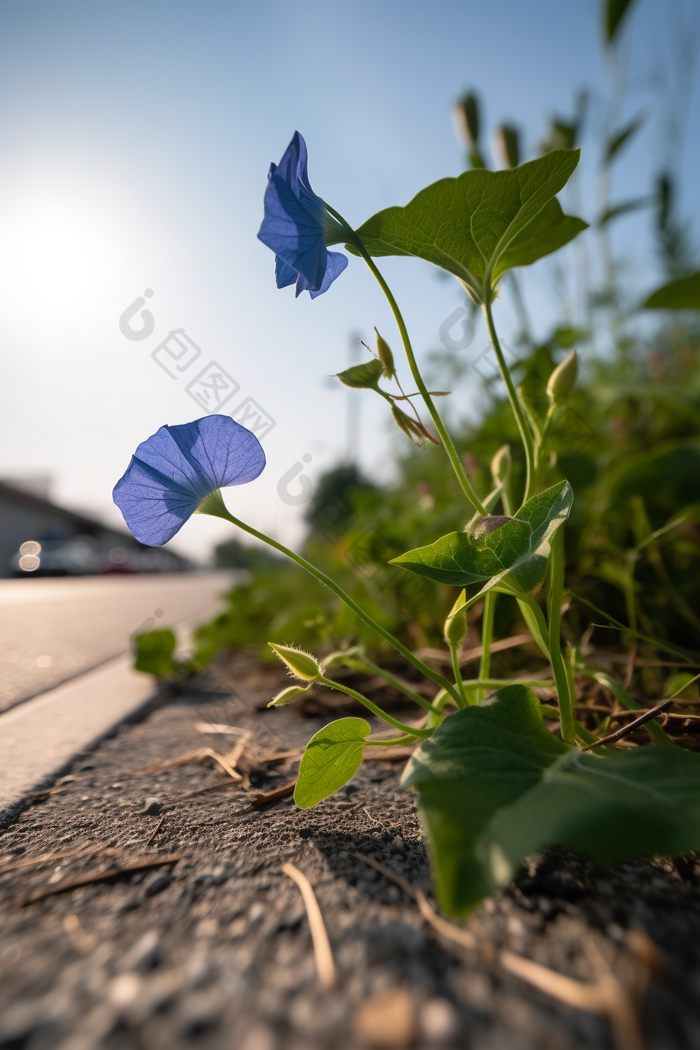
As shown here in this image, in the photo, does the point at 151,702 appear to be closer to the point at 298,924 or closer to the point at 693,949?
the point at 298,924

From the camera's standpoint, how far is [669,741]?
2.10 feet

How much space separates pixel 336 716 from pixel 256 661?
958 mm

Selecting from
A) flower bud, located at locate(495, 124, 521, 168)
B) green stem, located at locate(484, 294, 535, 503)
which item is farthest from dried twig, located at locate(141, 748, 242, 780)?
flower bud, located at locate(495, 124, 521, 168)

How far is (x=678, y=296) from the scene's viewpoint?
1.09 m

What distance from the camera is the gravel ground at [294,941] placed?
0.32 m

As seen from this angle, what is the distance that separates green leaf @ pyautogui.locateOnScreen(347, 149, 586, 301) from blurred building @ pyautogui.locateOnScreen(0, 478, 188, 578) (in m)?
12.4

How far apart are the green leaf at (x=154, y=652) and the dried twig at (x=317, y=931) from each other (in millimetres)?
1126

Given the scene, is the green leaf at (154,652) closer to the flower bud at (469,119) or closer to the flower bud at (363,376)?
the flower bud at (363,376)

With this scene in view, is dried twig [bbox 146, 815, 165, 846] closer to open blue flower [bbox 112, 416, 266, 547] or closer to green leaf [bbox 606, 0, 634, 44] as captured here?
open blue flower [bbox 112, 416, 266, 547]

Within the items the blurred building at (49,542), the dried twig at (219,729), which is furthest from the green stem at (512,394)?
the blurred building at (49,542)

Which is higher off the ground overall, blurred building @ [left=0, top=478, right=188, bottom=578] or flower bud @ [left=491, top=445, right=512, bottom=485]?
blurred building @ [left=0, top=478, right=188, bottom=578]

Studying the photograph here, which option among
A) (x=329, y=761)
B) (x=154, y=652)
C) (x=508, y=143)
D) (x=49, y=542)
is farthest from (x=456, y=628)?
(x=49, y=542)

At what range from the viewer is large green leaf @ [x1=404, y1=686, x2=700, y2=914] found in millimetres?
368

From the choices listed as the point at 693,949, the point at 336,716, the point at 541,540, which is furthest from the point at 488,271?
the point at 336,716
